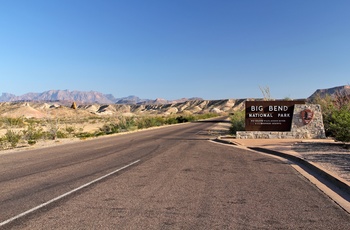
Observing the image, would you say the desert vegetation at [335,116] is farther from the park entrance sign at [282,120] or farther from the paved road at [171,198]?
the paved road at [171,198]

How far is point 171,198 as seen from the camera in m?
6.88

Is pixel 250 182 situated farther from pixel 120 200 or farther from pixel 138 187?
pixel 120 200

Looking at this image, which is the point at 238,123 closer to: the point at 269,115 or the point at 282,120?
the point at 269,115

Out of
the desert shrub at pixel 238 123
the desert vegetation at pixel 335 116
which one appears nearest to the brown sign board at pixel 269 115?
the desert vegetation at pixel 335 116

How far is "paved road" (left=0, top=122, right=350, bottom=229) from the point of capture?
17.6ft

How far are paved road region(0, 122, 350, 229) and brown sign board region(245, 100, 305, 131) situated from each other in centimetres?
1028

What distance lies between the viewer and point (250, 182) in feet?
27.9

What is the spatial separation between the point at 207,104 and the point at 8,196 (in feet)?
634

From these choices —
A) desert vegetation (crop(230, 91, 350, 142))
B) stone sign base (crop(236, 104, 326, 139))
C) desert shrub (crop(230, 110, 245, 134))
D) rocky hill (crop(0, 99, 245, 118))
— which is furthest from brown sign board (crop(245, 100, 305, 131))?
rocky hill (crop(0, 99, 245, 118))

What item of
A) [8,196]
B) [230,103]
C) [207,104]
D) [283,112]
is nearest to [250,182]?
[8,196]

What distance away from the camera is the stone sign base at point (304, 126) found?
20.8 metres

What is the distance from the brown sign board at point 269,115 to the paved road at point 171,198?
33.7 ft

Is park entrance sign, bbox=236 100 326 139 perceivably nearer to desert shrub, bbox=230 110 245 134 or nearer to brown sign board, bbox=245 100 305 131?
brown sign board, bbox=245 100 305 131

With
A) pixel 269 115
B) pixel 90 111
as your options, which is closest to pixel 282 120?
pixel 269 115
